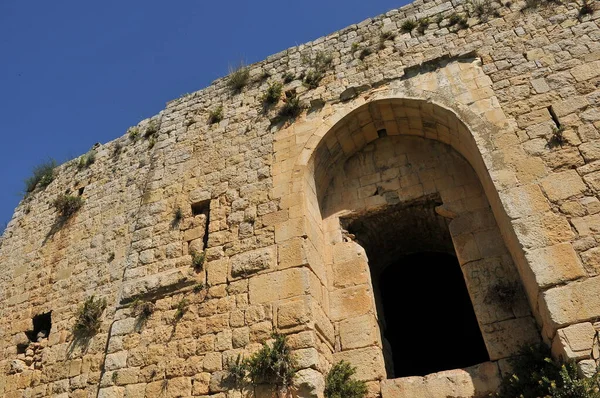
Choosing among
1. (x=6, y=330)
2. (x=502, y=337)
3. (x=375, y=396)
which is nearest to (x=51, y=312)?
(x=6, y=330)

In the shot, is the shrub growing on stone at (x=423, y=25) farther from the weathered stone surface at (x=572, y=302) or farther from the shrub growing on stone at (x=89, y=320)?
the shrub growing on stone at (x=89, y=320)

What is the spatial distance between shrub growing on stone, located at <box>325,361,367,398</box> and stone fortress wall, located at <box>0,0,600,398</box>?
0.20m

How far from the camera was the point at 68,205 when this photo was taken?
847 cm

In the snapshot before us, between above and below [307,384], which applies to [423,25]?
above

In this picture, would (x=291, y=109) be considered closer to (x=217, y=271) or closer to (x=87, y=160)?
(x=217, y=271)

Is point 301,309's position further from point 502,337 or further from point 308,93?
point 308,93

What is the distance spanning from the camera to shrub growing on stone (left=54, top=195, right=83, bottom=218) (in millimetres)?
8414

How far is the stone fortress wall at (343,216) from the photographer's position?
183 inches

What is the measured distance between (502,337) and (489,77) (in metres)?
3.28

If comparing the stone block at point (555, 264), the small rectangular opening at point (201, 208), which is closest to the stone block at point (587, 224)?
the stone block at point (555, 264)

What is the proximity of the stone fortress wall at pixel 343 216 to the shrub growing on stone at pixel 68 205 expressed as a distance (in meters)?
0.57

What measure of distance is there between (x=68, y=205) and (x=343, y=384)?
21.3 feet

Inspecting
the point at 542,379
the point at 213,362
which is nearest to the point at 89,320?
the point at 213,362

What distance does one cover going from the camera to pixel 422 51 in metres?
6.52
